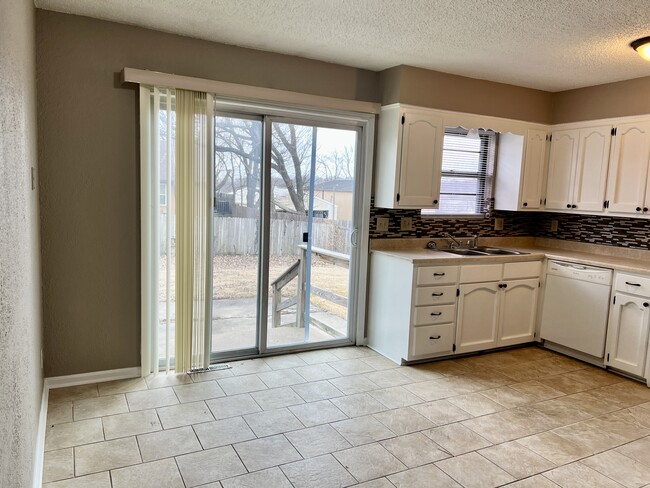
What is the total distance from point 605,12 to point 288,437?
9.40 feet

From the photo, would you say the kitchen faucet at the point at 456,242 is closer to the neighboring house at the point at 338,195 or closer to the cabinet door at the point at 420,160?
the cabinet door at the point at 420,160

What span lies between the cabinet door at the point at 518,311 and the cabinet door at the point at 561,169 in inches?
31.6

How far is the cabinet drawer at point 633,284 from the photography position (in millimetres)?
3547

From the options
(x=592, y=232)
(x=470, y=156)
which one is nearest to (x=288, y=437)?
(x=470, y=156)

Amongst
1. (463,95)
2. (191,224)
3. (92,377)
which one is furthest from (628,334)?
(92,377)

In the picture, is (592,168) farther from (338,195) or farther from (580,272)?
(338,195)

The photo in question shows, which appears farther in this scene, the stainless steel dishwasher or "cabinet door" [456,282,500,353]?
"cabinet door" [456,282,500,353]

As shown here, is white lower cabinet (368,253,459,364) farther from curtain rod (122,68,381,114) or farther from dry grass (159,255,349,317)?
curtain rod (122,68,381,114)

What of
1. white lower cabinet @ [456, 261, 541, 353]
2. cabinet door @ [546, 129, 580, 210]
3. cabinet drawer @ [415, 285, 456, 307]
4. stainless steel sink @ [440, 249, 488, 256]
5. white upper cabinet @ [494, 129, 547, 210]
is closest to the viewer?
cabinet drawer @ [415, 285, 456, 307]

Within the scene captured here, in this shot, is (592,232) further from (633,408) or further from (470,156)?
(633,408)

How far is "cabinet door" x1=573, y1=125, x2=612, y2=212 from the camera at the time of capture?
4113 millimetres

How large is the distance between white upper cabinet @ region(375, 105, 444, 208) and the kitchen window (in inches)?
17.2

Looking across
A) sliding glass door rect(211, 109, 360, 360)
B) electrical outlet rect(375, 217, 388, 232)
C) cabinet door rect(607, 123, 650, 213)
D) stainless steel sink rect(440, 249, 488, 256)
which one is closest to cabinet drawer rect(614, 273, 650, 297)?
cabinet door rect(607, 123, 650, 213)

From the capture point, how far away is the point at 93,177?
3125mm
